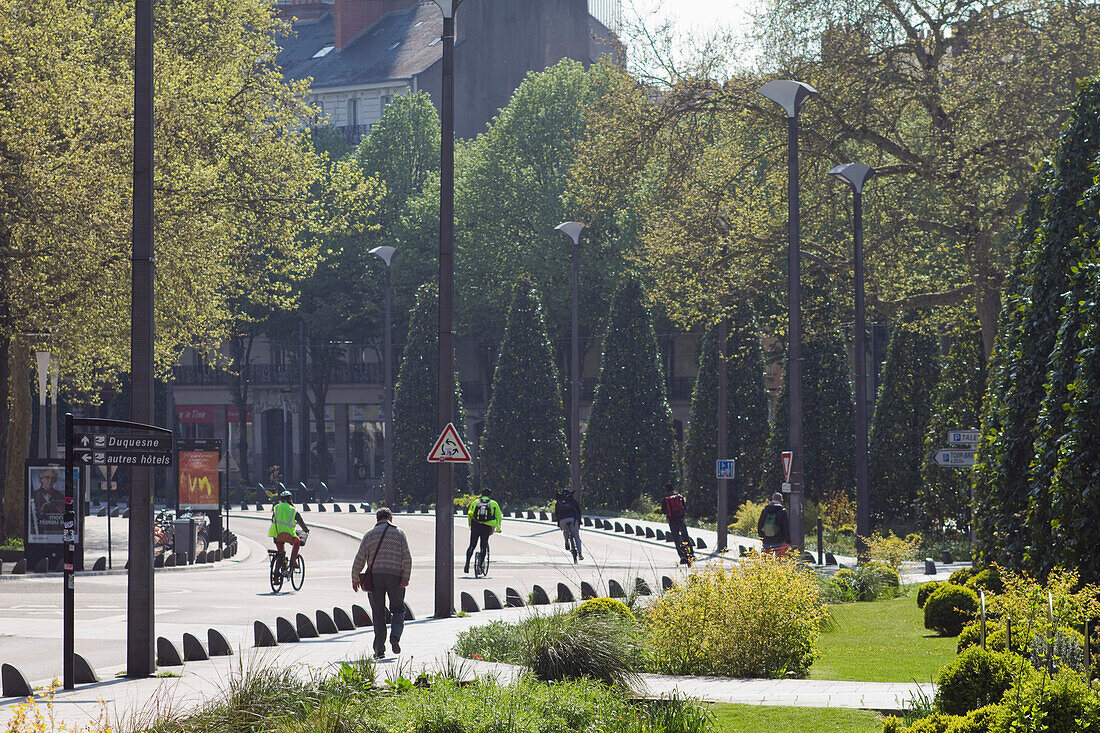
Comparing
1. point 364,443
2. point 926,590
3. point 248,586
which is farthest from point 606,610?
point 364,443

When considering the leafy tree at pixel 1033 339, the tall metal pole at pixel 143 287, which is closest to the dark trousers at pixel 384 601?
the tall metal pole at pixel 143 287

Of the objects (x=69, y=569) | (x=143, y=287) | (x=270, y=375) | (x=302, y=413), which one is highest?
(x=270, y=375)

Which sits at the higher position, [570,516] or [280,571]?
[570,516]

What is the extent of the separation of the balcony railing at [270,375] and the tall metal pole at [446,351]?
52346mm

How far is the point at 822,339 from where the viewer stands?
41.7 metres

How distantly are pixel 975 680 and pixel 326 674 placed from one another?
509 cm

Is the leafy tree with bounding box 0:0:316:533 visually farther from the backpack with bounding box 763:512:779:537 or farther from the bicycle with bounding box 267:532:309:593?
the backpack with bounding box 763:512:779:537

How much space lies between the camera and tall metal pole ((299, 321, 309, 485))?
67.4 m

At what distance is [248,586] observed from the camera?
87.6 ft

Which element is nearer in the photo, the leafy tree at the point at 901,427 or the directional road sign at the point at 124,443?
the directional road sign at the point at 124,443

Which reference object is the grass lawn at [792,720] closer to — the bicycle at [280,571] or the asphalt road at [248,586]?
the asphalt road at [248,586]

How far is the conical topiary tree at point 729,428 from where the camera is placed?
1797 inches

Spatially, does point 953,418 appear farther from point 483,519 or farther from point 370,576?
point 370,576

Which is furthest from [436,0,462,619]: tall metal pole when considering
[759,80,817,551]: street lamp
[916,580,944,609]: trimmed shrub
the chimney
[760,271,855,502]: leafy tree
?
the chimney
